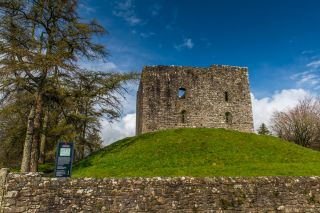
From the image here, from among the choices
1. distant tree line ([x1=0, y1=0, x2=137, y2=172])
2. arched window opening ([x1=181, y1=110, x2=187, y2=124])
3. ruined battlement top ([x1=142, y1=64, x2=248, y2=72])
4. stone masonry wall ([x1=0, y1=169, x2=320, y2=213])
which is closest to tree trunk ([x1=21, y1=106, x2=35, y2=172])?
distant tree line ([x1=0, y1=0, x2=137, y2=172])

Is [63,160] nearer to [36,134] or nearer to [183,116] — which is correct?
[36,134]

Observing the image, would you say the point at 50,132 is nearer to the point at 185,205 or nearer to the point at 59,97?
the point at 59,97

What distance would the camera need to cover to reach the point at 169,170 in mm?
17359

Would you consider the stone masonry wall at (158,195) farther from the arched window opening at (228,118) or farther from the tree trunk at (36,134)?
the arched window opening at (228,118)

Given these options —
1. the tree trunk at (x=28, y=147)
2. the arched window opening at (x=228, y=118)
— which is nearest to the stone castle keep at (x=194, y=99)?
the arched window opening at (x=228, y=118)

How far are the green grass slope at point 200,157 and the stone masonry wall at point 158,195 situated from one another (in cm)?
608

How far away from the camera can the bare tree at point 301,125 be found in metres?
47.4

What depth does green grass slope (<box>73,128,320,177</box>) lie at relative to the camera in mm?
17062

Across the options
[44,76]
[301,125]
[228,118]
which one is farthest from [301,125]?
[44,76]

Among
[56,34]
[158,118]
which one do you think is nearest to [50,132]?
[56,34]

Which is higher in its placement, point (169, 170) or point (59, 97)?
point (59, 97)

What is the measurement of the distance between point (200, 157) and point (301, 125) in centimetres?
3540

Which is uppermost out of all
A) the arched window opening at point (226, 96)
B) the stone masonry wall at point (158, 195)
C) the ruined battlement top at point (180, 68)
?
the ruined battlement top at point (180, 68)

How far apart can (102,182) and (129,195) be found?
3.36ft
